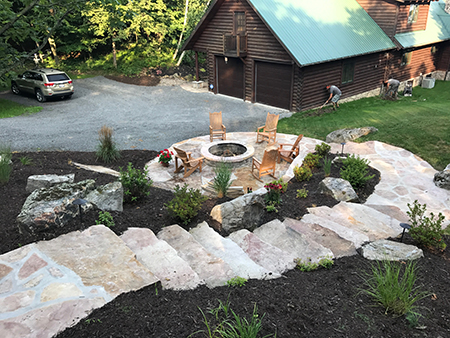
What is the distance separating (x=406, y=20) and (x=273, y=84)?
10099 millimetres

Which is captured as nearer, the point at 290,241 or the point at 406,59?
the point at 290,241

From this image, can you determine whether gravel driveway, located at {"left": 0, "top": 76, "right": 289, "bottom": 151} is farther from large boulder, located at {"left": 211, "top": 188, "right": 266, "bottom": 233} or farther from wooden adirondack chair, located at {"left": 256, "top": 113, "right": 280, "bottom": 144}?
large boulder, located at {"left": 211, "top": 188, "right": 266, "bottom": 233}

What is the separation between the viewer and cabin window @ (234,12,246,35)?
59.2 feet

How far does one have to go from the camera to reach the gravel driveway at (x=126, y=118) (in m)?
13.0

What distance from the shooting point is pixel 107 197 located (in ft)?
19.1

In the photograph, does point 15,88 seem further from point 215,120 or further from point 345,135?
point 345,135

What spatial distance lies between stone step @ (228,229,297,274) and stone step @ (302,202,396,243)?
70.5 inches

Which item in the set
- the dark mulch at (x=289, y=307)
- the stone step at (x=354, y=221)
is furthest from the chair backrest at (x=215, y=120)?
the dark mulch at (x=289, y=307)

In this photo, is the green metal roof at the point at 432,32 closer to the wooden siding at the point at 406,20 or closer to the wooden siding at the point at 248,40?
the wooden siding at the point at 406,20

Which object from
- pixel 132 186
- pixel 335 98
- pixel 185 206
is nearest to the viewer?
pixel 185 206

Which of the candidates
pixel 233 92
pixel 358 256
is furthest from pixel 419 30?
pixel 358 256

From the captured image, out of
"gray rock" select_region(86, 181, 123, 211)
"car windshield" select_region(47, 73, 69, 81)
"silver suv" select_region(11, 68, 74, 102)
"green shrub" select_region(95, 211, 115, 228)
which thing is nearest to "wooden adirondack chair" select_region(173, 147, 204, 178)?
"gray rock" select_region(86, 181, 123, 211)

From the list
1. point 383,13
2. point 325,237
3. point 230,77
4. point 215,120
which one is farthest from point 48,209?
point 383,13

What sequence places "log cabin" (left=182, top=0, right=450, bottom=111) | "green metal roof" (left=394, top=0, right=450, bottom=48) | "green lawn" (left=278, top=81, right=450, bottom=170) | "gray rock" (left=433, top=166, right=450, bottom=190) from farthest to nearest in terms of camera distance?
1. "green metal roof" (left=394, top=0, right=450, bottom=48)
2. "log cabin" (left=182, top=0, right=450, bottom=111)
3. "green lawn" (left=278, top=81, right=450, bottom=170)
4. "gray rock" (left=433, top=166, right=450, bottom=190)
